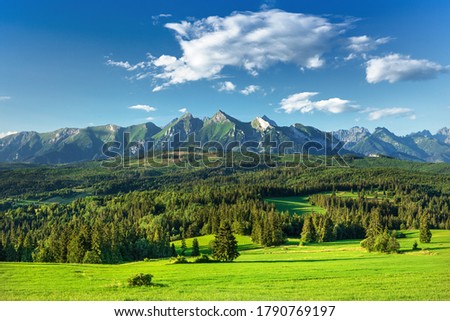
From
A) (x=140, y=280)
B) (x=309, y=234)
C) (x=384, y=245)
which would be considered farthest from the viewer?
(x=309, y=234)

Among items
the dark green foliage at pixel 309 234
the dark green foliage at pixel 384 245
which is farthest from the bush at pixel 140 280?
the dark green foliage at pixel 309 234

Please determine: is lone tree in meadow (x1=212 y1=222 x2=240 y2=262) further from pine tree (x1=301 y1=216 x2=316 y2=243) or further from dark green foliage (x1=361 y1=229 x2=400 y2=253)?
pine tree (x1=301 y1=216 x2=316 y2=243)

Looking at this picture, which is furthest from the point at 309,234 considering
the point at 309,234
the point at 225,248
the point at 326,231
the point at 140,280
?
the point at 140,280

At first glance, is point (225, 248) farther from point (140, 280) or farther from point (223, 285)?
point (140, 280)

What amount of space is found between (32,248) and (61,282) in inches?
2847

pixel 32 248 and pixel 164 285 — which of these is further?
pixel 32 248

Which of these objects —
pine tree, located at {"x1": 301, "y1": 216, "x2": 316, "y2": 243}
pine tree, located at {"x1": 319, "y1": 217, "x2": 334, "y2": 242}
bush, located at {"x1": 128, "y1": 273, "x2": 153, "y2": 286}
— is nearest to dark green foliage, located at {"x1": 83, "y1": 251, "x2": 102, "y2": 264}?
bush, located at {"x1": 128, "y1": 273, "x2": 153, "y2": 286}

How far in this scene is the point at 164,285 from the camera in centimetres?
2786
